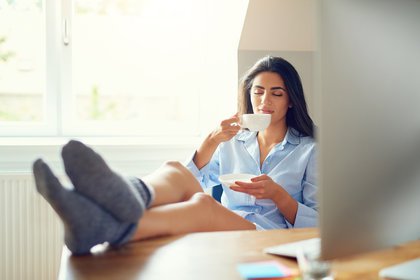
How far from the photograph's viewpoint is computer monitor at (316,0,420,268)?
0.74 m

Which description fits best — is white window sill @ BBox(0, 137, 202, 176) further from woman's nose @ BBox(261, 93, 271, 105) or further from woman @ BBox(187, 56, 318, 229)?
woman's nose @ BBox(261, 93, 271, 105)

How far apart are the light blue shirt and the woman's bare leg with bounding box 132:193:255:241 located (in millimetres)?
420

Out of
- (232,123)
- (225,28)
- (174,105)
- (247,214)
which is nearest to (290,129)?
(232,123)

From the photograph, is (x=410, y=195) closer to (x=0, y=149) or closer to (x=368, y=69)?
(x=368, y=69)

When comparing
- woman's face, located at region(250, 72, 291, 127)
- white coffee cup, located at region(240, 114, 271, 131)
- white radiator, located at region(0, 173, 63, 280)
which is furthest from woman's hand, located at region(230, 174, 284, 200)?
white radiator, located at region(0, 173, 63, 280)

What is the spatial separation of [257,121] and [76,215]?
3.26 ft

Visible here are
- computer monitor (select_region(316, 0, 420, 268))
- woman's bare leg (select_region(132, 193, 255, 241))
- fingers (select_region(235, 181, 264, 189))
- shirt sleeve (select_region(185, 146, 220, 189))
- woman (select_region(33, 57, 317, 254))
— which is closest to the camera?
computer monitor (select_region(316, 0, 420, 268))

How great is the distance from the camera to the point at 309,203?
193 centimetres

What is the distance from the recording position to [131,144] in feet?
8.64

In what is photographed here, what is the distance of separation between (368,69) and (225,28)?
6.49 ft

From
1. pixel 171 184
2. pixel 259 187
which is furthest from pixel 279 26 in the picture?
pixel 171 184

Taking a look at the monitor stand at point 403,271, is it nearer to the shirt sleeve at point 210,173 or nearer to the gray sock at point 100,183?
the gray sock at point 100,183

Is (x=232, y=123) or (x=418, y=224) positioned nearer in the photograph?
(x=418, y=224)

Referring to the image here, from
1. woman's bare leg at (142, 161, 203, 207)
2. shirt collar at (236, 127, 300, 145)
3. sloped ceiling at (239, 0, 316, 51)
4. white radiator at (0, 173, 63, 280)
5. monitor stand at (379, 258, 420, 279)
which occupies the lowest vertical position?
white radiator at (0, 173, 63, 280)
